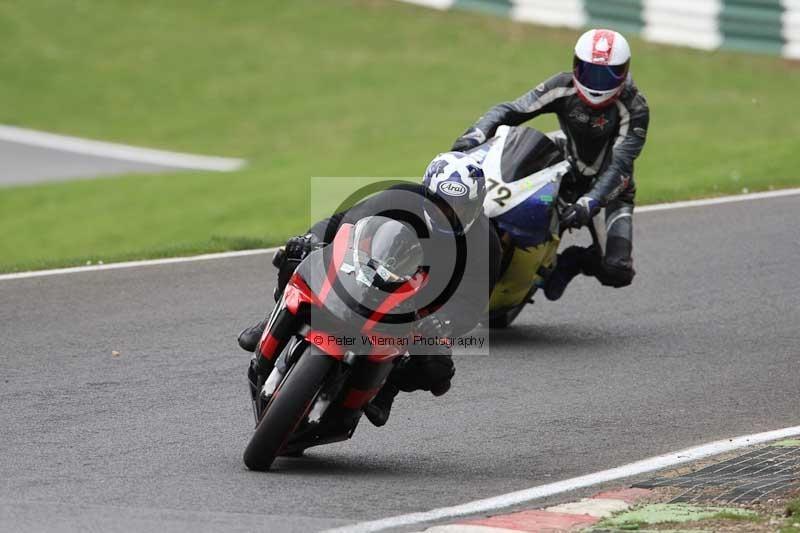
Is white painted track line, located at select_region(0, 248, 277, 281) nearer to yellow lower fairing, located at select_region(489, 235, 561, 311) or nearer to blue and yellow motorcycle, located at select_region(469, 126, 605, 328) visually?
blue and yellow motorcycle, located at select_region(469, 126, 605, 328)

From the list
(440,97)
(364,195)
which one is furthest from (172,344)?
(440,97)

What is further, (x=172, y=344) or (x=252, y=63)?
(x=252, y=63)

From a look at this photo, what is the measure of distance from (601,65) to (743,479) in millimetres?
3776

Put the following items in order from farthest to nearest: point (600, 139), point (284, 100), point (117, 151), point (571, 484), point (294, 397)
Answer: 1. point (284, 100)
2. point (117, 151)
3. point (600, 139)
4. point (571, 484)
5. point (294, 397)

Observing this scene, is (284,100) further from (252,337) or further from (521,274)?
(252,337)

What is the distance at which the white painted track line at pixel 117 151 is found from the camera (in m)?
19.3

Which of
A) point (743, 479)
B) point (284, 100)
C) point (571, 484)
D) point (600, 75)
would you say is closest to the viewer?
point (743, 479)

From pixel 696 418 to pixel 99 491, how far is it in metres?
3.28

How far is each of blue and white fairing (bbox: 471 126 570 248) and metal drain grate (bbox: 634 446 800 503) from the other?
2.66 meters

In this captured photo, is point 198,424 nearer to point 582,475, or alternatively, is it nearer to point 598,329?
point 582,475

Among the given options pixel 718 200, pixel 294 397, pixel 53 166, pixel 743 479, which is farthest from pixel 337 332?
pixel 53 166

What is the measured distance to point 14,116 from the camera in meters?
21.6

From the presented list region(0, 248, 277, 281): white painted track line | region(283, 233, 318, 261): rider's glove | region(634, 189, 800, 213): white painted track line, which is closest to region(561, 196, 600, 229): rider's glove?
region(283, 233, 318, 261): rider's glove

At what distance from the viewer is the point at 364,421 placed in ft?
25.5
